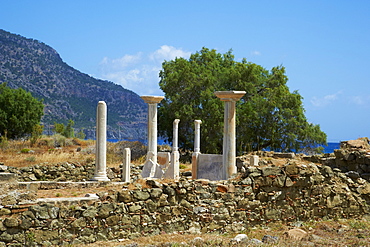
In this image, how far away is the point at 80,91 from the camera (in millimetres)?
94625

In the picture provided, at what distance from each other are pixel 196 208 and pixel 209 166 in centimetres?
693

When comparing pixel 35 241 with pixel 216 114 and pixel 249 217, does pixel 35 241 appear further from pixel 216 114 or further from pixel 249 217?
pixel 216 114

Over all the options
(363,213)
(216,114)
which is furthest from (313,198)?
(216,114)

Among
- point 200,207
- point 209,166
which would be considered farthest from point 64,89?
point 200,207

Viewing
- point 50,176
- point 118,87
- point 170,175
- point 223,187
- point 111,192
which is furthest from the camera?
point 118,87

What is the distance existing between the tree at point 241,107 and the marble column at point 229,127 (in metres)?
14.8

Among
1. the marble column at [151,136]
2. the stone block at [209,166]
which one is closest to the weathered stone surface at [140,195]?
the stone block at [209,166]

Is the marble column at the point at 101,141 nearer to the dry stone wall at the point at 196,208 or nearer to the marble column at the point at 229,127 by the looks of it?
the marble column at the point at 229,127

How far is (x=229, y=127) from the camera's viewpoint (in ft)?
47.4

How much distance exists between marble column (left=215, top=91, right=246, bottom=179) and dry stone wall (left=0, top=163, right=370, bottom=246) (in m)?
2.98

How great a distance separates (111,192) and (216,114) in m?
20.4

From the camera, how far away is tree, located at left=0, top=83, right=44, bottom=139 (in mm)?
41644

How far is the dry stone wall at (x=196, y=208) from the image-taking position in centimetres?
925

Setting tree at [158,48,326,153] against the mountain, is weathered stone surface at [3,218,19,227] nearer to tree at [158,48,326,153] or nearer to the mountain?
tree at [158,48,326,153]
